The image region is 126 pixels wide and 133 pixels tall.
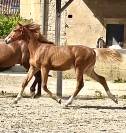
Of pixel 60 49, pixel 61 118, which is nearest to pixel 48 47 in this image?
pixel 60 49

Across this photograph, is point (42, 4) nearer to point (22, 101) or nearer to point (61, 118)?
point (22, 101)

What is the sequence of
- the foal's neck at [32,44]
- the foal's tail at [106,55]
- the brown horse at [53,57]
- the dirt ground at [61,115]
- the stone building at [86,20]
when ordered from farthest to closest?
the stone building at [86,20] → the foal's tail at [106,55] → the foal's neck at [32,44] → the brown horse at [53,57] → the dirt ground at [61,115]

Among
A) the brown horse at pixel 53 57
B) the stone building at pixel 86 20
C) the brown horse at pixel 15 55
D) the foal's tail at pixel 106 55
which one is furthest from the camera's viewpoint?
the stone building at pixel 86 20

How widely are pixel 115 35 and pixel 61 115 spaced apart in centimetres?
1263

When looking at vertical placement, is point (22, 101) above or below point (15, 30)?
below

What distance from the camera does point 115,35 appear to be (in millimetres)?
24000

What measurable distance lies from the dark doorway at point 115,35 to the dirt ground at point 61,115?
25.5 ft

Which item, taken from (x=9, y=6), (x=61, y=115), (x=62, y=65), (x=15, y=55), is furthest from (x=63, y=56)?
(x=9, y=6)

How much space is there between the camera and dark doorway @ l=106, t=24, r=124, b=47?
78.6 feet

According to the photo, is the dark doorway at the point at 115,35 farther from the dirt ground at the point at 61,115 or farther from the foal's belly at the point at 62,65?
the foal's belly at the point at 62,65

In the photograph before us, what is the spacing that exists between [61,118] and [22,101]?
290 centimetres

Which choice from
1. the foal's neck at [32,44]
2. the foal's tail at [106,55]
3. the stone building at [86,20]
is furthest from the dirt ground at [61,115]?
the stone building at [86,20]

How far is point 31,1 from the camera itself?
29078 mm

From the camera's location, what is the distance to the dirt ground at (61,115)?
1005 centimetres
